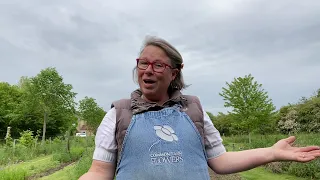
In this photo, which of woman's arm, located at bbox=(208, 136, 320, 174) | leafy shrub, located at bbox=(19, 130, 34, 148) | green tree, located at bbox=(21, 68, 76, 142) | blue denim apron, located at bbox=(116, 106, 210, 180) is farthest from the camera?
leafy shrub, located at bbox=(19, 130, 34, 148)

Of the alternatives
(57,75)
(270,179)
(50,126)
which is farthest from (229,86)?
(50,126)

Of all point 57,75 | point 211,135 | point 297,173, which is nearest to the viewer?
point 211,135

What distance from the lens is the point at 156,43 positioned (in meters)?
1.49

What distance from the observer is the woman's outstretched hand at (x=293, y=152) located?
1.40 m

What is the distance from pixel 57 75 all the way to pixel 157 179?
1485cm

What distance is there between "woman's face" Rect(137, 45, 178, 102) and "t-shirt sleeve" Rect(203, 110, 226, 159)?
229 mm

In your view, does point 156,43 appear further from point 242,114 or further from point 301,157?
point 242,114

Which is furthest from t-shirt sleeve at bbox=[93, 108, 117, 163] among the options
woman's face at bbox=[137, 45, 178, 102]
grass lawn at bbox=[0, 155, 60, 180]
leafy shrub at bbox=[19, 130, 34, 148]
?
leafy shrub at bbox=[19, 130, 34, 148]

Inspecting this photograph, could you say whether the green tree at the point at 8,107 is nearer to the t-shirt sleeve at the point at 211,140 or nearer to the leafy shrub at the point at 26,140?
the leafy shrub at the point at 26,140

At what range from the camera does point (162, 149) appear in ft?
4.29

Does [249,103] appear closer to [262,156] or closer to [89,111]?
[89,111]

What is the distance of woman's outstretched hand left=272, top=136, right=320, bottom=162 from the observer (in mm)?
1404

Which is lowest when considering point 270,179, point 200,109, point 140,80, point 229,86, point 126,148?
point 270,179

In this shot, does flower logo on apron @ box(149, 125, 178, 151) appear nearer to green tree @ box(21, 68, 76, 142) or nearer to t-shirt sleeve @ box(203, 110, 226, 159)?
t-shirt sleeve @ box(203, 110, 226, 159)
